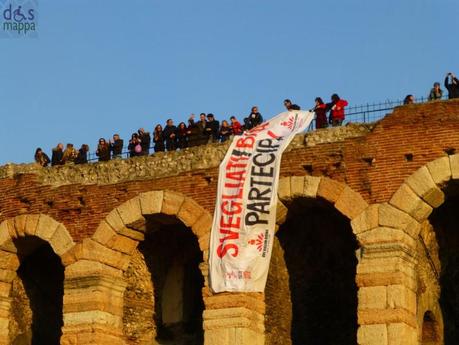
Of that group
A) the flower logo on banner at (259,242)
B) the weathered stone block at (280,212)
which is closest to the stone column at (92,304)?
the flower logo on banner at (259,242)

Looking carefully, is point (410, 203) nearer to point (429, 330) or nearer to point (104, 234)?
point (429, 330)

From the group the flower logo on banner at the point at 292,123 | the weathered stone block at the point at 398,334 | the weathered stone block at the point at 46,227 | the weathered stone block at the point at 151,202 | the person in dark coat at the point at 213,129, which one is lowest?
the weathered stone block at the point at 398,334

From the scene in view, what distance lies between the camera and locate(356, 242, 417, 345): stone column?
22.8 metres

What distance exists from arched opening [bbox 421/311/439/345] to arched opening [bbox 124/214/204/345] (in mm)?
4752

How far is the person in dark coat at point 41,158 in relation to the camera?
28.7m

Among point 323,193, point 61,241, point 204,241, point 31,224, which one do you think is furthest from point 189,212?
point 31,224

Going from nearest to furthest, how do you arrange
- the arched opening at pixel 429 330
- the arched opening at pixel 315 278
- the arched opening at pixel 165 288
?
the arched opening at pixel 429 330, the arched opening at pixel 315 278, the arched opening at pixel 165 288

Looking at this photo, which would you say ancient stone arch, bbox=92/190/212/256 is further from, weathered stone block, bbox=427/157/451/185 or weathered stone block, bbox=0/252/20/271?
weathered stone block, bbox=427/157/451/185

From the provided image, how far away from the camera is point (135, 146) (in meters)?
27.6

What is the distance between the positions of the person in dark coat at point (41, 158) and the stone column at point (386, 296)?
28.1ft

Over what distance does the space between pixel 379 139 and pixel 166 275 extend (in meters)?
6.09

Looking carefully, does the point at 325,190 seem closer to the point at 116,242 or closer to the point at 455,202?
the point at 455,202

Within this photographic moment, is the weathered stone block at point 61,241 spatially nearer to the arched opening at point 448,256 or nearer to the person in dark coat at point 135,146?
the person in dark coat at point 135,146

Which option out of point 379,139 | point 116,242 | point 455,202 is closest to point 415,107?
point 379,139
